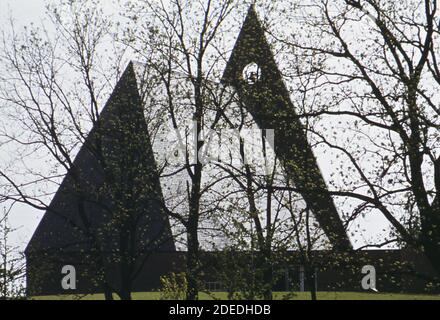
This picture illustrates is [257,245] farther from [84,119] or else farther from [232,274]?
[84,119]

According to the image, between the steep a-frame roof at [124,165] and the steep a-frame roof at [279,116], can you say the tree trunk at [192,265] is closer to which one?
the steep a-frame roof at [124,165]

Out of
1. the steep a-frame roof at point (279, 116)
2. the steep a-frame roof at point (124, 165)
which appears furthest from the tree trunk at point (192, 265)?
the steep a-frame roof at point (279, 116)

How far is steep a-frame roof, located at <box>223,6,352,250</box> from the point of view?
73.9ft

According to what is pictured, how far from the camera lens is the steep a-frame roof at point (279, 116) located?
22531 mm

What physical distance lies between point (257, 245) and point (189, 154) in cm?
986

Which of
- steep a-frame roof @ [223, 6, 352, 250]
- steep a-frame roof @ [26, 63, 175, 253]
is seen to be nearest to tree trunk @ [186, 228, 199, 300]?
steep a-frame roof @ [26, 63, 175, 253]

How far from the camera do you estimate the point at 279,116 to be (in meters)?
23.0

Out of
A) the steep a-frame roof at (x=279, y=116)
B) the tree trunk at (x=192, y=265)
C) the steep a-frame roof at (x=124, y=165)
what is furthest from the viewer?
the steep a-frame roof at (x=124, y=165)

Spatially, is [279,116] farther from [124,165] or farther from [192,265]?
[124,165]

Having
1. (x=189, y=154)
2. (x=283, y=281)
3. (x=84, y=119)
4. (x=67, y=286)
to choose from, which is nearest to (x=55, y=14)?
(x=84, y=119)

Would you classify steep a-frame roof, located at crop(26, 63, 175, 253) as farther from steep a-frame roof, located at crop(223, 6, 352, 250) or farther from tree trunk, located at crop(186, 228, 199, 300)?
steep a-frame roof, located at crop(223, 6, 352, 250)

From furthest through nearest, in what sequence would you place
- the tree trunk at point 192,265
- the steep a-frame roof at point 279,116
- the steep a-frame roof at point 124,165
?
the steep a-frame roof at point 124,165
the tree trunk at point 192,265
the steep a-frame roof at point 279,116

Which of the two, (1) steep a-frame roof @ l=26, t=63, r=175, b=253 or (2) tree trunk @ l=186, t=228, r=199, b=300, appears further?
(1) steep a-frame roof @ l=26, t=63, r=175, b=253

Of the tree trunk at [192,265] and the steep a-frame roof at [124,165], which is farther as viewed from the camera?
the steep a-frame roof at [124,165]
